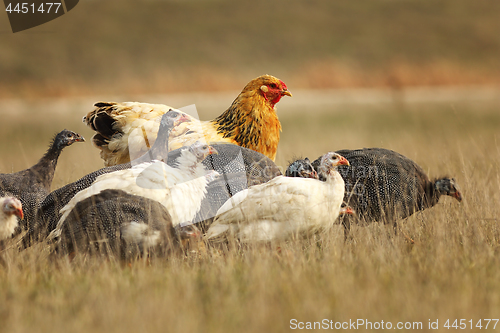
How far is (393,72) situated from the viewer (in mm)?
25422

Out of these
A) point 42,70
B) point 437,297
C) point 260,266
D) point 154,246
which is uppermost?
point 42,70

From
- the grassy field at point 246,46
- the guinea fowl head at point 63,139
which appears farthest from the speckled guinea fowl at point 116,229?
the grassy field at point 246,46

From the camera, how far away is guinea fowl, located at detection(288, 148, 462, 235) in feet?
14.0

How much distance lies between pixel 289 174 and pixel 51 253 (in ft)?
7.25

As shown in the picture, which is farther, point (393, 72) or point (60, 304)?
point (393, 72)

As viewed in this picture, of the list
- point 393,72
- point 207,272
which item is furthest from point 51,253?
point 393,72

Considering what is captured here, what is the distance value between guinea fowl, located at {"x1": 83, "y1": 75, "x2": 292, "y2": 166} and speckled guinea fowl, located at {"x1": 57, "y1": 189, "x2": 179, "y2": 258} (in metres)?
1.85

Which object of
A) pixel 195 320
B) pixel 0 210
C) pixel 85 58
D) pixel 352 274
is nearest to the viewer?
pixel 195 320

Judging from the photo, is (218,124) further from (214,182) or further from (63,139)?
(63,139)

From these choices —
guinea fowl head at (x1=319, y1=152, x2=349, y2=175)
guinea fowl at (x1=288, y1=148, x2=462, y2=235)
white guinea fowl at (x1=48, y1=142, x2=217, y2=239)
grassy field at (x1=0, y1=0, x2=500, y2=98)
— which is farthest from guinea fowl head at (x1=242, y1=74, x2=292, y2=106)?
grassy field at (x1=0, y1=0, x2=500, y2=98)

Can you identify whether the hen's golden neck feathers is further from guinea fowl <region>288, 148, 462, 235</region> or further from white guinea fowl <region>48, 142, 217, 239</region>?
white guinea fowl <region>48, 142, 217, 239</region>

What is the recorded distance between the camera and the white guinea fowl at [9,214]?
11.7ft

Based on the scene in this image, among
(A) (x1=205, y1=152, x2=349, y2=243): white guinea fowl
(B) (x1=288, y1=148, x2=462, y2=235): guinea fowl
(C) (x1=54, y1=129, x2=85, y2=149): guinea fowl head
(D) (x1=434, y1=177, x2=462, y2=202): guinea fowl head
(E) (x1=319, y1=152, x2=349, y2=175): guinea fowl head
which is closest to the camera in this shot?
(A) (x1=205, y1=152, x2=349, y2=243): white guinea fowl

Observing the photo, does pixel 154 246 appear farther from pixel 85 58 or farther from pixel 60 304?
pixel 85 58
